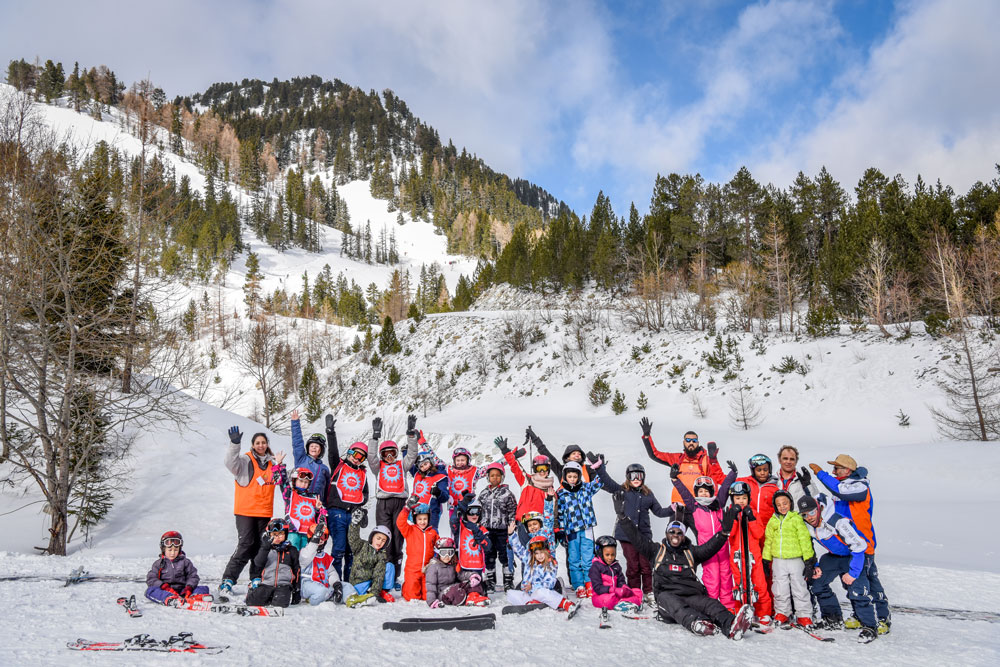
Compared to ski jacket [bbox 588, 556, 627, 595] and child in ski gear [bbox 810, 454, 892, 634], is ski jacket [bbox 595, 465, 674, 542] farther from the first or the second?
child in ski gear [bbox 810, 454, 892, 634]

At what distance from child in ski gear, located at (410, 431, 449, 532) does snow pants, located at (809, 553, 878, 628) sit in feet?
12.7

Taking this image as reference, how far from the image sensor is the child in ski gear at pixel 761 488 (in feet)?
16.9

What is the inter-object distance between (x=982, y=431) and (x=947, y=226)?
13935 mm

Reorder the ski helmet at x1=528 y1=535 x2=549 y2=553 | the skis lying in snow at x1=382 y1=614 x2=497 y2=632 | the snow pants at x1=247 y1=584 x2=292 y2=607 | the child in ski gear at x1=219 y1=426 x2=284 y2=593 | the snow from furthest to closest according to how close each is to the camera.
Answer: the child in ski gear at x1=219 y1=426 x2=284 y2=593 → the ski helmet at x1=528 y1=535 x2=549 y2=553 → the snow pants at x1=247 y1=584 x2=292 y2=607 → the skis lying in snow at x1=382 y1=614 x2=497 y2=632 → the snow

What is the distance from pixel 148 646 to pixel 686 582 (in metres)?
4.21

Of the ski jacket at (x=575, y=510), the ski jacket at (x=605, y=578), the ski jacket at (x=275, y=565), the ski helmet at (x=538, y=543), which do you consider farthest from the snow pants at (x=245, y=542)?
the ski jacket at (x=605, y=578)

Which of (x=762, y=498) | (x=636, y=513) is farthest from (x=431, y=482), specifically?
(x=762, y=498)

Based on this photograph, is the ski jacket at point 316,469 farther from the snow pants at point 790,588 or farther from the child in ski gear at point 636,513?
the snow pants at point 790,588

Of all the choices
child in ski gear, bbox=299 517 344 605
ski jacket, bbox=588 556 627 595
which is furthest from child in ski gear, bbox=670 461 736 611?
child in ski gear, bbox=299 517 344 605

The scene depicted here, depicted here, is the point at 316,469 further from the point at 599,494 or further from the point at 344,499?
the point at 599,494

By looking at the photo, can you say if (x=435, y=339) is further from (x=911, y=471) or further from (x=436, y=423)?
Answer: (x=911, y=471)

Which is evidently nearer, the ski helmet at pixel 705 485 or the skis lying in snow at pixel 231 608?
the skis lying in snow at pixel 231 608

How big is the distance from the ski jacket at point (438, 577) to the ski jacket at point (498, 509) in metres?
0.80

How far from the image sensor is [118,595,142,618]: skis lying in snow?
4.23 metres
